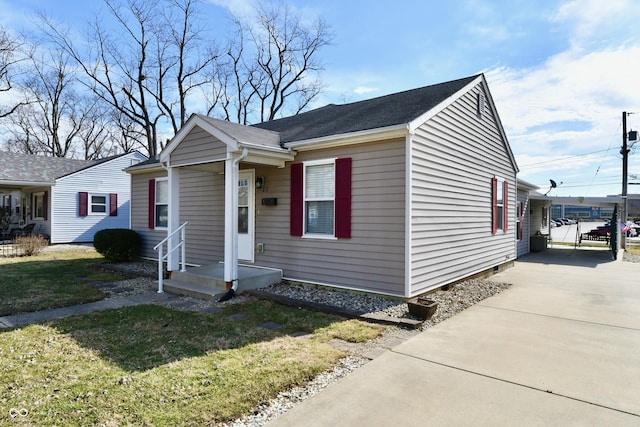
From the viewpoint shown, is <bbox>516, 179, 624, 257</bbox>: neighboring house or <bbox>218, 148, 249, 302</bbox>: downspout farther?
<bbox>516, 179, 624, 257</bbox>: neighboring house

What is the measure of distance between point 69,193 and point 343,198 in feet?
51.5

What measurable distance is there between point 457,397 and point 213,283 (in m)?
4.89

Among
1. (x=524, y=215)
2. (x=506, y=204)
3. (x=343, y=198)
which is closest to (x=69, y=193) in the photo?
(x=343, y=198)

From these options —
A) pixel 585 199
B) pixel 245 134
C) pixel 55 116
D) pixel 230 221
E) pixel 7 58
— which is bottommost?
pixel 230 221

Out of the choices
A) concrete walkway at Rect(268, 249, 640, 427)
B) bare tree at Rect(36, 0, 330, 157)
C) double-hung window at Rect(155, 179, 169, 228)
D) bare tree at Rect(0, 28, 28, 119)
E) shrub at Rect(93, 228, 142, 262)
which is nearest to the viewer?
concrete walkway at Rect(268, 249, 640, 427)

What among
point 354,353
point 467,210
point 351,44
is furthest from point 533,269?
point 351,44

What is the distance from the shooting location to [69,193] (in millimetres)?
16672

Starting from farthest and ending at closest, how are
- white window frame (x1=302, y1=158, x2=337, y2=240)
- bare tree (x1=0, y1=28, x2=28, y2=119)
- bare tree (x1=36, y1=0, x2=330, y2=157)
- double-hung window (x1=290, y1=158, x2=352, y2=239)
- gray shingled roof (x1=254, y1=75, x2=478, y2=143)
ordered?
bare tree (x1=36, y1=0, x2=330, y2=157)
bare tree (x1=0, y1=28, x2=28, y2=119)
white window frame (x1=302, y1=158, x2=337, y2=240)
double-hung window (x1=290, y1=158, x2=352, y2=239)
gray shingled roof (x1=254, y1=75, x2=478, y2=143)

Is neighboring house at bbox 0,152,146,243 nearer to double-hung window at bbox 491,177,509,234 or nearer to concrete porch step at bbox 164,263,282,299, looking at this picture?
concrete porch step at bbox 164,263,282,299

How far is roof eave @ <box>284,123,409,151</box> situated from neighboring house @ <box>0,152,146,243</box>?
14296mm

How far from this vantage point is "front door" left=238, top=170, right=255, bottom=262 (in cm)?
797

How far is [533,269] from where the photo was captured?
34.8ft

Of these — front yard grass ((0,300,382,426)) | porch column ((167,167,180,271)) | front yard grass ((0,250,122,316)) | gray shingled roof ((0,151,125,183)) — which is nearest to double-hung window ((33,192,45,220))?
gray shingled roof ((0,151,125,183))

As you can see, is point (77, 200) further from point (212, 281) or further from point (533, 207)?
point (533, 207)
